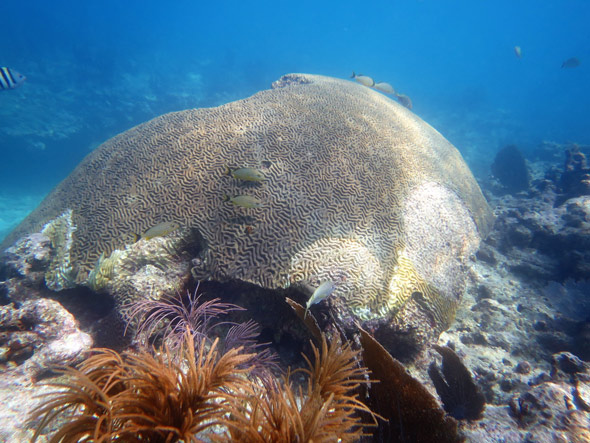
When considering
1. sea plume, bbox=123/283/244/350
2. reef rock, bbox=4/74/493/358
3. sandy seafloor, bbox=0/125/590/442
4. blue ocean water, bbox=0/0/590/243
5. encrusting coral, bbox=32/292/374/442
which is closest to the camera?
encrusting coral, bbox=32/292/374/442

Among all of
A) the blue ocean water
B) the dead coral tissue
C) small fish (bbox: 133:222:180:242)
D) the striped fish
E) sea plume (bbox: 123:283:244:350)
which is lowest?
the dead coral tissue

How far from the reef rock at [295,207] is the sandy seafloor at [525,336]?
1.10 m

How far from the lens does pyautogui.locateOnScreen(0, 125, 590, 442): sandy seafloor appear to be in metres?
2.57

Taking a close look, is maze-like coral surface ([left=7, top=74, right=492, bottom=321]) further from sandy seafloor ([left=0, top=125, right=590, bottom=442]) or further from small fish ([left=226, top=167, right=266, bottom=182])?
sandy seafloor ([left=0, top=125, right=590, bottom=442])

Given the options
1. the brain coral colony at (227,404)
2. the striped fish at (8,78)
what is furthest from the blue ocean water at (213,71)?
the brain coral colony at (227,404)

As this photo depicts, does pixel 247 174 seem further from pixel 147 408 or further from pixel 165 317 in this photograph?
pixel 147 408

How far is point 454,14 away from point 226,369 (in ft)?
459

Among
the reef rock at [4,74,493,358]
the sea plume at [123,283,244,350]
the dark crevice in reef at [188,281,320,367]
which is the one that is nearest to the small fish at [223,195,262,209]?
the reef rock at [4,74,493,358]

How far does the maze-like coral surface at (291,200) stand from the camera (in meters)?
3.53

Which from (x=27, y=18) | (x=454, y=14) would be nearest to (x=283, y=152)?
(x=27, y=18)

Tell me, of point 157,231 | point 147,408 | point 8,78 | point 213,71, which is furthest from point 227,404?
point 213,71

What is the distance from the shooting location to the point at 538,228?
6.95 m

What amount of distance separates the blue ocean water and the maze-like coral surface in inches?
548

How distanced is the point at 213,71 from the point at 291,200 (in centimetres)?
3214
